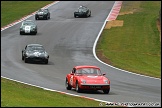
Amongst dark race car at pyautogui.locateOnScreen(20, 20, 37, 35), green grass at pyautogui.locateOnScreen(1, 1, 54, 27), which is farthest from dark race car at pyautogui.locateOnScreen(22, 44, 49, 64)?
green grass at pyautogui.locateOnScreen(1, 1, 54, 27)

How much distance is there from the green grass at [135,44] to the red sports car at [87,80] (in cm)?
924

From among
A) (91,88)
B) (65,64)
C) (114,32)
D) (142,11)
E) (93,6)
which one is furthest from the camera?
(93,6)

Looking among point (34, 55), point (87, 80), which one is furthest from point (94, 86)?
point (34, 55)

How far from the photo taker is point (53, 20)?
226ft

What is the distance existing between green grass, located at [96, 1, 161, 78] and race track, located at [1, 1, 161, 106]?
1580mm

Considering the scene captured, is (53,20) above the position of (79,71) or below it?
below

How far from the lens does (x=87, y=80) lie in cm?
2147

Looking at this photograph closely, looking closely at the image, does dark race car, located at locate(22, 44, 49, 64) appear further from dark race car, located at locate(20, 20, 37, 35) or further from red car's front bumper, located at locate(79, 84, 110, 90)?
dark race car, located at locate(20, 20, 37, 35)

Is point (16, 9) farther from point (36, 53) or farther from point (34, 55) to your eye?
point (34, 55)

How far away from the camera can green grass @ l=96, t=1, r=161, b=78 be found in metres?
36.7

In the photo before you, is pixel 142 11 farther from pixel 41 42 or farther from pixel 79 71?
pixel 79 71

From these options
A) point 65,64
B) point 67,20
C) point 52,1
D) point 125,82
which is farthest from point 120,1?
point 125,82

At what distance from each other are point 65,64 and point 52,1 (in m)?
58.9

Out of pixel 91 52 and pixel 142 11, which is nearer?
pixel 91 52
